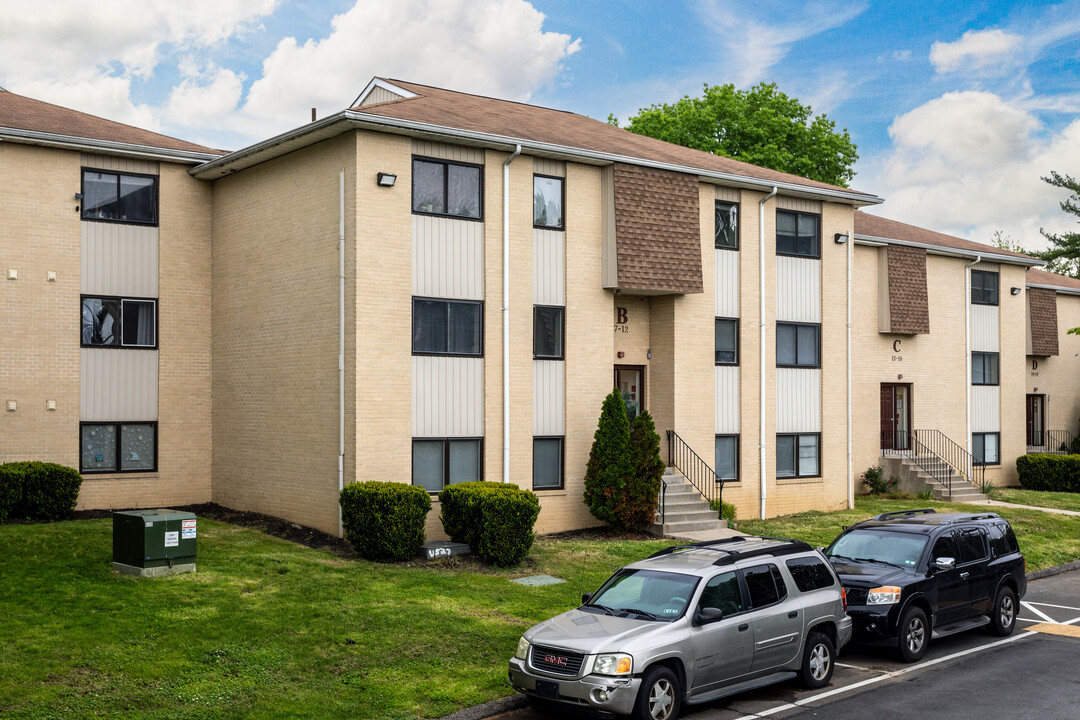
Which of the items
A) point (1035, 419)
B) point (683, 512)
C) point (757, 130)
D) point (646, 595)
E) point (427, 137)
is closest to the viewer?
point (646, 595)

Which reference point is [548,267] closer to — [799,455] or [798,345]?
[798,345]

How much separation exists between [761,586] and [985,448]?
939 inches

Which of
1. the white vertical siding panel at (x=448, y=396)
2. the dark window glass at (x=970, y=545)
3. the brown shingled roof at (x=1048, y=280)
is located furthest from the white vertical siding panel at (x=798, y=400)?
the brown shingled roof at (x=1048, y=280)

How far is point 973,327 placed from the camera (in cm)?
3177

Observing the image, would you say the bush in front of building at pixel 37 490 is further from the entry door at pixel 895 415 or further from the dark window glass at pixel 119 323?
the entry door at pixel 895 415

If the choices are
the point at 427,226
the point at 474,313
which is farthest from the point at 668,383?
the point at 427,226

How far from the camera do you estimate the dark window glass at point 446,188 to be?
1942cm

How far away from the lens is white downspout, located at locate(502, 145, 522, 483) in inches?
792

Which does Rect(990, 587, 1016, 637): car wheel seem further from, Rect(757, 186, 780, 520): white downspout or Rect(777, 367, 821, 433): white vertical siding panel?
Rect(777, 367, 821, 433): white vertical siding panel

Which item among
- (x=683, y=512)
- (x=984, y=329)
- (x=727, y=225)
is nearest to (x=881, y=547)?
(x=683, y=512)

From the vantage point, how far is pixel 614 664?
9938mm

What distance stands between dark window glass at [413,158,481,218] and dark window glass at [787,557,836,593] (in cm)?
1043

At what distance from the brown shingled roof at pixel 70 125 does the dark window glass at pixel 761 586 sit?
16.4m

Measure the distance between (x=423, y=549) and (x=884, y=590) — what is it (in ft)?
24.9
